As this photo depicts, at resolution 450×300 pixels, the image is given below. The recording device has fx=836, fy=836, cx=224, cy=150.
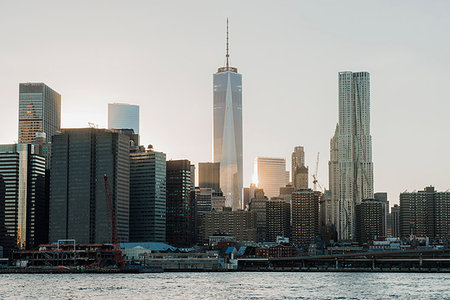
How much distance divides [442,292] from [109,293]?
7828 centimetres

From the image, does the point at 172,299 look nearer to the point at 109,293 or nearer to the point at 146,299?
the point at 146,299

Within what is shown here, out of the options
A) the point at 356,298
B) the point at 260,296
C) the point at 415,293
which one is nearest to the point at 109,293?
the point at 260,296

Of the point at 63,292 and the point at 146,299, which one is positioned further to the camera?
the point at 63,292

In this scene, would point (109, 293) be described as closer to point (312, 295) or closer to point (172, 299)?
point (172, 299)

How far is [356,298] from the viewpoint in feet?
579

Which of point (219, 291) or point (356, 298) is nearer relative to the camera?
point (356, 298)

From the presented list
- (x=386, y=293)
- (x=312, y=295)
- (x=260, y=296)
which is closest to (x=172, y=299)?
(x=260, y=296)

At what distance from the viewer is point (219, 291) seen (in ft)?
653

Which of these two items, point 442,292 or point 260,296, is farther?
point 442,292

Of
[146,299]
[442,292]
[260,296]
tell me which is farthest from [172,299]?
[442,292]

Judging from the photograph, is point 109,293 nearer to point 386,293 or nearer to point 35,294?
point 35,294

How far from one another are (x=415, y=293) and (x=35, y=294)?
87508mm

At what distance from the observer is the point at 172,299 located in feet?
573

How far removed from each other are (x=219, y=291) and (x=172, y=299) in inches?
1041
